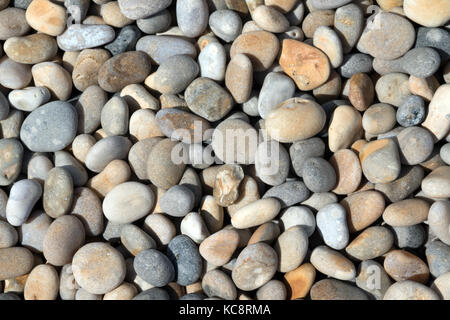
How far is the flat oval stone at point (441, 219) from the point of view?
129 centimetres

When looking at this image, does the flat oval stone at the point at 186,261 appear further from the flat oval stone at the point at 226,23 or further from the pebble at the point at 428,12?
the pebble at the point at 428,12

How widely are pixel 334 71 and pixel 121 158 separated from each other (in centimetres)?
79

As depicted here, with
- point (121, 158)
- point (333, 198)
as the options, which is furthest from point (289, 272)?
point (121, 158)

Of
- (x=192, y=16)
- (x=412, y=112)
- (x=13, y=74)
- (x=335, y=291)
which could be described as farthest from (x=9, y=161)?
(x=412, y=112)

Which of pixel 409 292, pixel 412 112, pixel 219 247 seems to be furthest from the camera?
pixel 412 112

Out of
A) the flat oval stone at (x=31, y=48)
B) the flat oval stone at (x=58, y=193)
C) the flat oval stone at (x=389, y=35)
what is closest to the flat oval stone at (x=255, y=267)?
the flat oval stone at (x=58, y=193)

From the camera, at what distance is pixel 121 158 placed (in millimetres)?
1492

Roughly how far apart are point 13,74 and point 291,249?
1.12 metres

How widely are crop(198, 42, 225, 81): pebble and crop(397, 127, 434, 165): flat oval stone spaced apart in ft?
2.08

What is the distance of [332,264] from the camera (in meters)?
1.28

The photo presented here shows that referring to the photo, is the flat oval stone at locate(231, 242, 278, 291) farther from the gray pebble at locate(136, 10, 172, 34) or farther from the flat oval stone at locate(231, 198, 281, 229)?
the gray pebble at locate(136, 10, 172, 34)

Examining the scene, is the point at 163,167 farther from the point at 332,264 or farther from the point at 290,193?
the point at 332,264

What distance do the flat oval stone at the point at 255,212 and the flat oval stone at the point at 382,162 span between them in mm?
303
